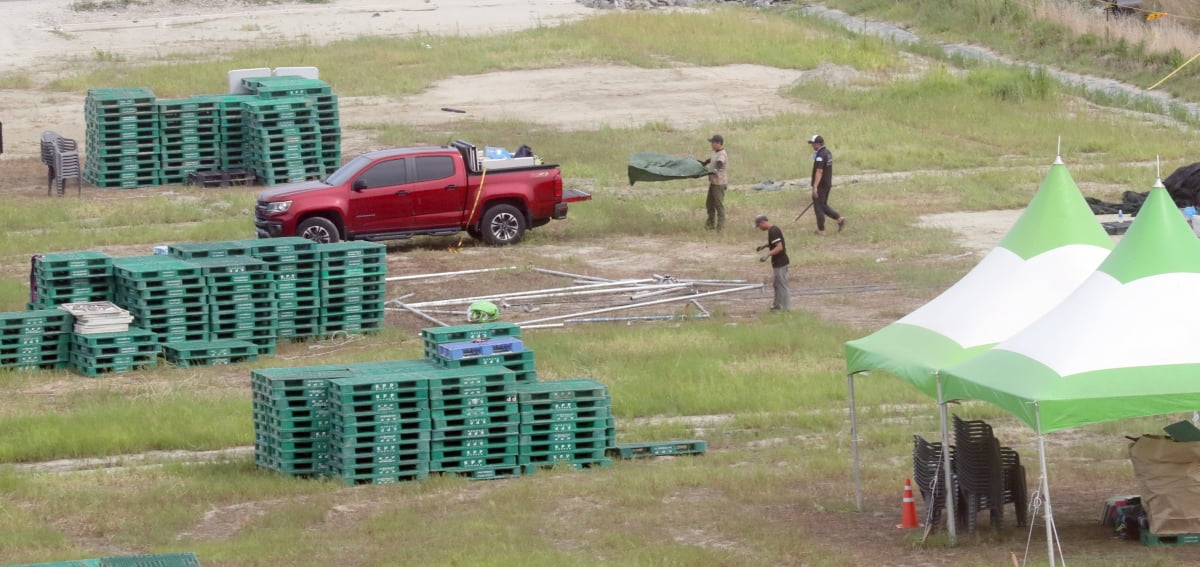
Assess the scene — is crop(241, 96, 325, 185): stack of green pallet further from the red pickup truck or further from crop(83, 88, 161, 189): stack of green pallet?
the red pickup truck

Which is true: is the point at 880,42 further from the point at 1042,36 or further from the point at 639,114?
the point at 639,114

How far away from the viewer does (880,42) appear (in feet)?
170

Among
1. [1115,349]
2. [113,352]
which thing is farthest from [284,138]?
[1115,349]

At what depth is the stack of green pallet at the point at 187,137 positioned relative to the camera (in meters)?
35.3

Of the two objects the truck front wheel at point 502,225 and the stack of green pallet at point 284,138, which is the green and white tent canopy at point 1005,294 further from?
the stack of green pallet at point 284,138

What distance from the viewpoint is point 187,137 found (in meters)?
35.4

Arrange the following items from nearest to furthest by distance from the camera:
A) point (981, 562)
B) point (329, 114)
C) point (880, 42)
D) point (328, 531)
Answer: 1. point (981, 562)
2. point (328, 531)
3. point (329, 114)
4. point (880, 42)

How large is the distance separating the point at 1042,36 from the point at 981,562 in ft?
135

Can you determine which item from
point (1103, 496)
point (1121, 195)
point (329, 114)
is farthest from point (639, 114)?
point (1103, 496)

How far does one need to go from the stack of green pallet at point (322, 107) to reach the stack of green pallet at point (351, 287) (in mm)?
12354

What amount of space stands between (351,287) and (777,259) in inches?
228

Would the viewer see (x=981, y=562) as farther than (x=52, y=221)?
No

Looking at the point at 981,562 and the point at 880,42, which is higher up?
the point at 880,42

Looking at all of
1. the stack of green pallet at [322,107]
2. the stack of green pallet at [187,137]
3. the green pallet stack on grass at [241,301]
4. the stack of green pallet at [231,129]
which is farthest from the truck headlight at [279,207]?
the stack of green pallet at [187,137]
